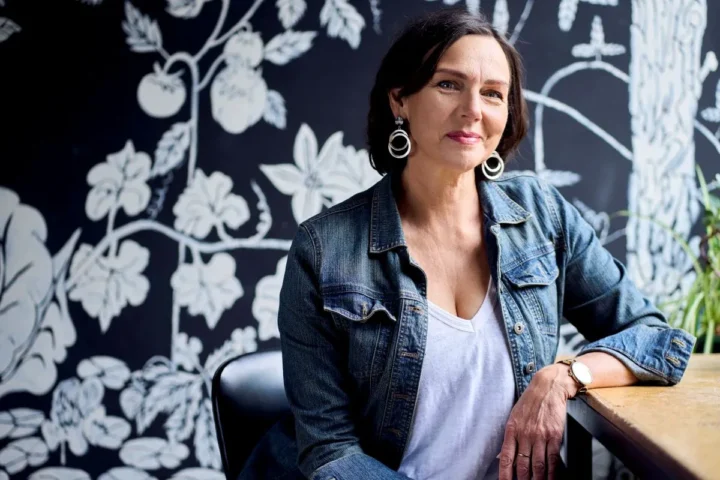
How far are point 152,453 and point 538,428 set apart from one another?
5.72 ft

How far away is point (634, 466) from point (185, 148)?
1896mm

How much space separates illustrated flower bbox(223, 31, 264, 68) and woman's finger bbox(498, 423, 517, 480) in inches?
66.0

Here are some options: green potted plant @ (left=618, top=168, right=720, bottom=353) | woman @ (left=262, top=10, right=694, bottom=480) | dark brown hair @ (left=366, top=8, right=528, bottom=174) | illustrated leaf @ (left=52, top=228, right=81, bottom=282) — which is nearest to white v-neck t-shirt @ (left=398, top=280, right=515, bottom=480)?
woman @ (left=262, top=10, right=694, bottom=480)

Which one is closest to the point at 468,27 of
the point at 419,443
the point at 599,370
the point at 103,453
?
the point at 599,370

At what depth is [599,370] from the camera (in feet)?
4.29

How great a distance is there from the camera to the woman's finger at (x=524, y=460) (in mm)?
1245

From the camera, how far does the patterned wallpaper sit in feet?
8.28

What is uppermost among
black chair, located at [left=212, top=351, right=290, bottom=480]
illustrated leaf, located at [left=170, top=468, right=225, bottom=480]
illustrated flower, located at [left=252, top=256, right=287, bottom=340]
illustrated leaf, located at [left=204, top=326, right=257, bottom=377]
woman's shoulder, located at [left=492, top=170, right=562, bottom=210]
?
woman's shoulder, located at [left=492, top=170, right=562, bottom=210]

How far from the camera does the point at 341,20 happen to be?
255 cm

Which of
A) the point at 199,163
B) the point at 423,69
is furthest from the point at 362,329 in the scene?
the point at 199,163

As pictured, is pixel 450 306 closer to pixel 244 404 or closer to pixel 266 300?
pixel 244 404

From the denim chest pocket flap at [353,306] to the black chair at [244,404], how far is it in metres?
0.26

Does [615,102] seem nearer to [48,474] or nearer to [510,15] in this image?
[510,15]

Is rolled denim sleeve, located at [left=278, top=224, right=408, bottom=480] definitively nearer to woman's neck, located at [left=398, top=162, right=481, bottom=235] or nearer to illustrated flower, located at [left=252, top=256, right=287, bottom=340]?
woman's neck, located at [left=398, top=162, right=481, bottom=235]
